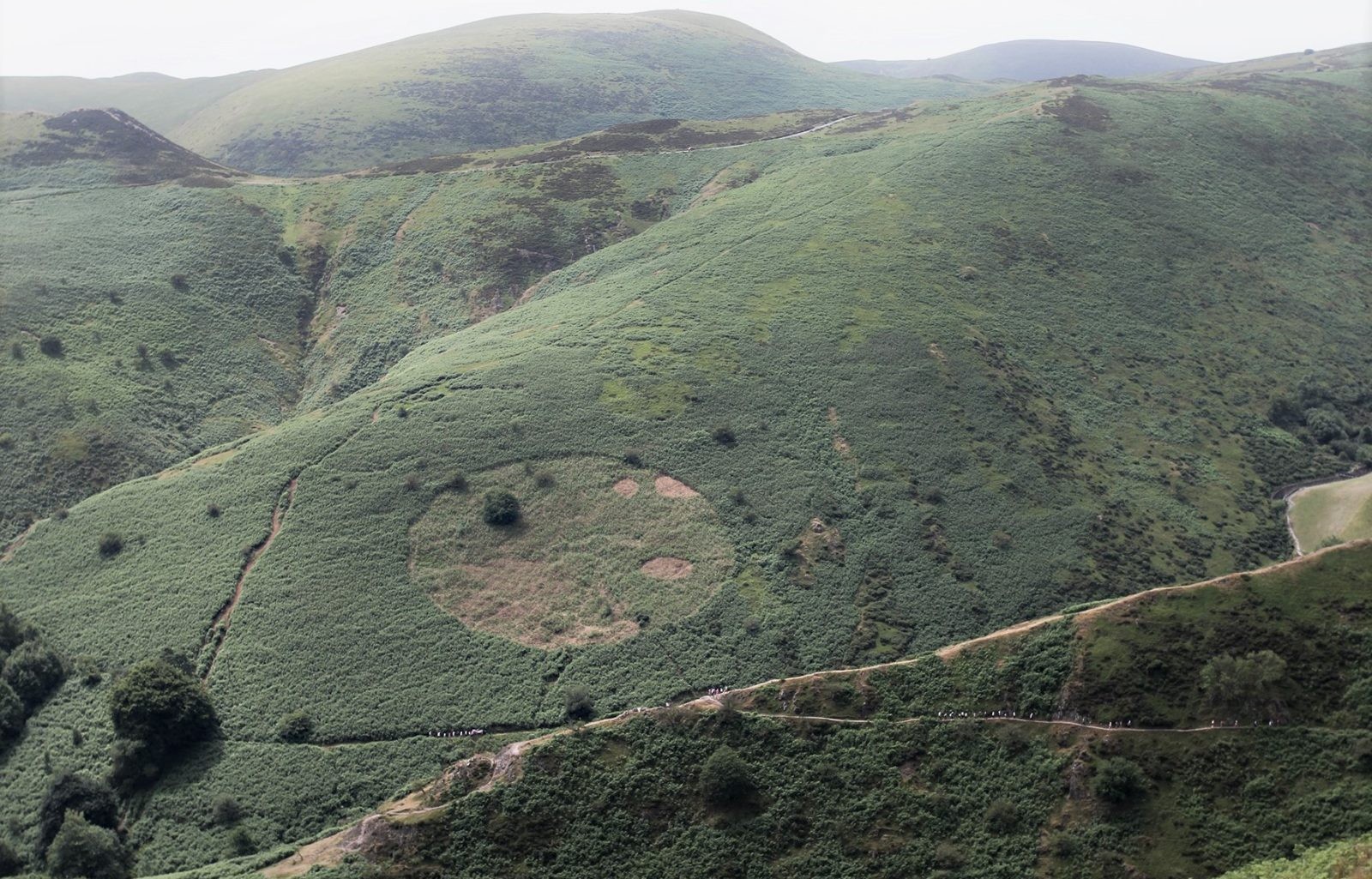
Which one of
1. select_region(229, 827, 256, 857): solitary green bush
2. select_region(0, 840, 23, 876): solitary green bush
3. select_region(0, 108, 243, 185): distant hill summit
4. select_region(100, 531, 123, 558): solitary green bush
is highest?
select_region(0, 108, 243, 185): distant hill summit

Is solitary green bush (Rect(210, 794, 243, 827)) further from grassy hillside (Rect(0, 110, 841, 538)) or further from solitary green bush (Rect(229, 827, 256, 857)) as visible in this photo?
grassy hillside (Rect(0, 110, 841, 538))

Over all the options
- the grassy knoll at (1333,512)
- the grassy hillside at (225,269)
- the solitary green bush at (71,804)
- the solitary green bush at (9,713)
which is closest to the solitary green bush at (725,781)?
the solitary green bush at (71,804)

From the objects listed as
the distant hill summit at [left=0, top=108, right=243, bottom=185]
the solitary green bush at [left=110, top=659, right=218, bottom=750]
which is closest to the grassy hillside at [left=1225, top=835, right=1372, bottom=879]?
the solitary green bush at [left=110, top=659, right=218, bottom=750]

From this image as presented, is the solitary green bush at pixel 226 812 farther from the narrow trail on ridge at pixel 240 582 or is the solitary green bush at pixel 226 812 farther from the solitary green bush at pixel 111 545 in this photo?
the solitary green bush at pixel 111 545

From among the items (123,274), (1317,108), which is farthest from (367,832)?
(1317,108)

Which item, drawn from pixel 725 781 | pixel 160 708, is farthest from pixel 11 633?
pixel 725 781

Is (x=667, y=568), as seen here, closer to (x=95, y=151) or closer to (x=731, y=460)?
(x=731, y=460)
